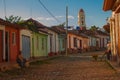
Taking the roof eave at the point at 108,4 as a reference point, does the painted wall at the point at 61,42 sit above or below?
below

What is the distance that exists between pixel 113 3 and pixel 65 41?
3309 centimetres

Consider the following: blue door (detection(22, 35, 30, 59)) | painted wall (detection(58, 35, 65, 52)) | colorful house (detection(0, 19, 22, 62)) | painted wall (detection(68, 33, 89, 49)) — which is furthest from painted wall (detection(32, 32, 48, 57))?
painted wall (detection(68, 33, 89, 49))

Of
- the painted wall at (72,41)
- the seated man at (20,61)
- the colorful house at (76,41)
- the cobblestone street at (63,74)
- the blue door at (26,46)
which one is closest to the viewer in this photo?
the cobblestone street at (63,74)

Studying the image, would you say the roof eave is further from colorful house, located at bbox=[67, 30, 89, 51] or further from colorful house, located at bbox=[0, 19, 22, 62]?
colorful house, located at bbox=[67, 30, 89, 51]

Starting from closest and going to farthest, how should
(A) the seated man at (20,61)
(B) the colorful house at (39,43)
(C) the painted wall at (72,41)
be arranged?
(A) the seated man at (20,61) < (B) the colorful house at (39,43) < (C) the painted wall at (72,41)

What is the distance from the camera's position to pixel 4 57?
2188cm

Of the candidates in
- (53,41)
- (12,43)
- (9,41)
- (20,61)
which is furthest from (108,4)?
(53,41)

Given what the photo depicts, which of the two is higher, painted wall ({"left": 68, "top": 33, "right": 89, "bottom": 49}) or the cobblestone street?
painted wall ({"left": 68, "top": 33, "right": 89, "bottom": 49})

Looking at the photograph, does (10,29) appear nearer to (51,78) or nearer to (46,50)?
(51,78)

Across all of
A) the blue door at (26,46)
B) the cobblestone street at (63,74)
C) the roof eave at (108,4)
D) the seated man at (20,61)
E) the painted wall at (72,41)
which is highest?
the roof eave at (108,4)

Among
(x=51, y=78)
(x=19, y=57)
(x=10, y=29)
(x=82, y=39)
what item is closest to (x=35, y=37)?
(x=10, y=29)

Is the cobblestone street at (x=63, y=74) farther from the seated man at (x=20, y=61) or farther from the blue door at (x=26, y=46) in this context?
the blue door at (x=26, y=46)

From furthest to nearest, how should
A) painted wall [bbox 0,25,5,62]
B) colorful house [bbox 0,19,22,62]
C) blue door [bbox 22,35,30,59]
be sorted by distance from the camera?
blue door [bbox 22,35,30,59], colorful house [bbox 0,19,22,62], painted wall [bbox 0,25,5,62]

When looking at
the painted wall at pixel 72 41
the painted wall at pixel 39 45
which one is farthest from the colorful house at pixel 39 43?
the painted wall at pixel 72 41
